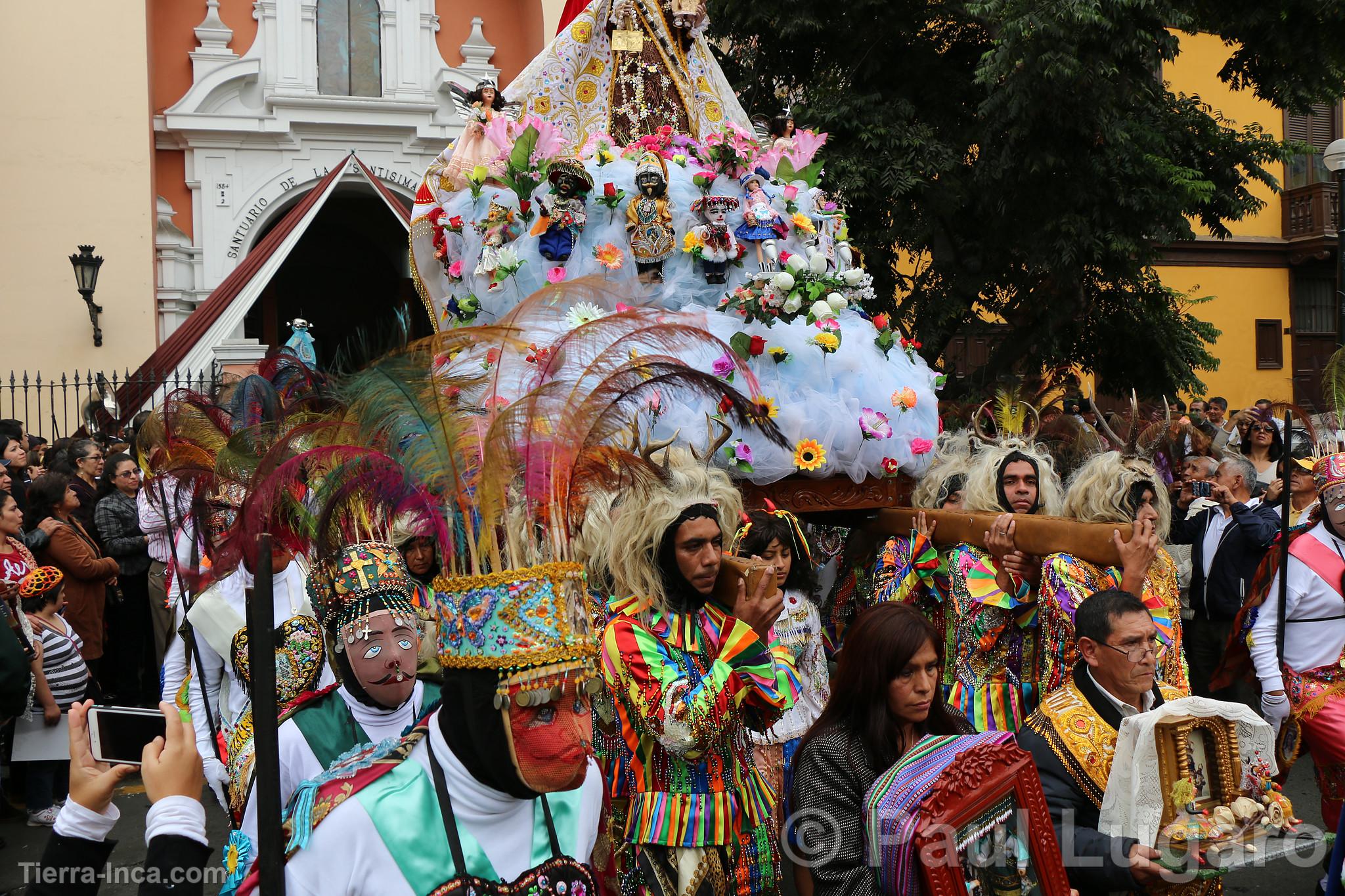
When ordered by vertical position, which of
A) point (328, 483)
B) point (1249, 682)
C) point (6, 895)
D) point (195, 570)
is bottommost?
→ point (6, 895)

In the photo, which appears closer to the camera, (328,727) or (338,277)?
(328,727)

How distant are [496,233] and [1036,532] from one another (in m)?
2.65

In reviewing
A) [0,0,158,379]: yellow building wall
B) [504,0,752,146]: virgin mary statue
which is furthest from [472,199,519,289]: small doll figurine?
[0,0,158,379]: yellow building wall

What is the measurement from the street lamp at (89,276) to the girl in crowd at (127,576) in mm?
7643

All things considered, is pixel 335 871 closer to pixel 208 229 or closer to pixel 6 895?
pixel 6 895

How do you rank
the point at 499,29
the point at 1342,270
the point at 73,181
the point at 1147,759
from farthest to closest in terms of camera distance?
1. the point at 499,29
2. the point at 73,181
3. the point at 1342,270
4. the point at 1147,759

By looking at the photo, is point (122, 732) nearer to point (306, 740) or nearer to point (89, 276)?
point (306, 740)

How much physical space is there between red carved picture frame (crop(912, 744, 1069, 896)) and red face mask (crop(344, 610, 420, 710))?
52.6 inches

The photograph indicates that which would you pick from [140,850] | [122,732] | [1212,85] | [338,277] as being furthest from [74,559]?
[1212,85]

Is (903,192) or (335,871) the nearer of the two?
(335,871)

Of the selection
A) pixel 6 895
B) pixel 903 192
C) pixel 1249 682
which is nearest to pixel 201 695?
pixel 6 895

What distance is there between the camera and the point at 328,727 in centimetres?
314

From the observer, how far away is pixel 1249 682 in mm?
5492

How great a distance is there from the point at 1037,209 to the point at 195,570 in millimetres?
9030
